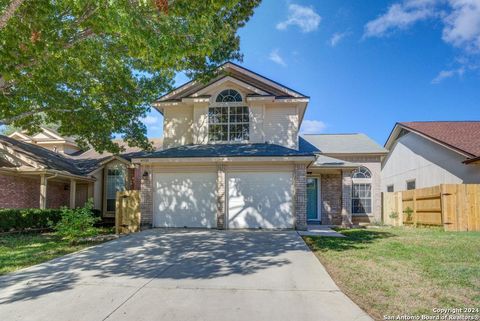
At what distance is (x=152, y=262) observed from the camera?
6926 mm

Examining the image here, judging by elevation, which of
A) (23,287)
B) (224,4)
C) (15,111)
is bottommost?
(23,287)

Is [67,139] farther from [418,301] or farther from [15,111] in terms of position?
[418,301]

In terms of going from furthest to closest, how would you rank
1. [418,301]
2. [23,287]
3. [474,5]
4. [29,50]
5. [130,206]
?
[130,206]
[474,5]
[29,50]
[23,287]
[418,301]

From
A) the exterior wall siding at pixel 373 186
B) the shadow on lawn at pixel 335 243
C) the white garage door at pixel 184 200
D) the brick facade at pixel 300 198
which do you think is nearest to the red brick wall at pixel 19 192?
the white garage door at pixel 184 200

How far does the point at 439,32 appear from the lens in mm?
14977

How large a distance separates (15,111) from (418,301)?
1532 cm

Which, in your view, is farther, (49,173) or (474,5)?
(49,173)

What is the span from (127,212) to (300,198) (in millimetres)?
7011

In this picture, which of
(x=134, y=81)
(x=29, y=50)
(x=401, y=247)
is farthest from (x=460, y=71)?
(x=29, y=50)

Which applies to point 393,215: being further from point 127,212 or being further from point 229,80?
point 127,212

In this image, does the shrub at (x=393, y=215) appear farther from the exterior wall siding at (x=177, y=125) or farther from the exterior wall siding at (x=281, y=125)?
the exterior wall siding at (x=177, y=125)

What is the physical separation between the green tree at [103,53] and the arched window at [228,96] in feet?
7.12

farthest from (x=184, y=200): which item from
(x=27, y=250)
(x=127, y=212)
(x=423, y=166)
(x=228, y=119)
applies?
(x=423, y=166)

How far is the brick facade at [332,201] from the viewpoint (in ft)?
53.9
